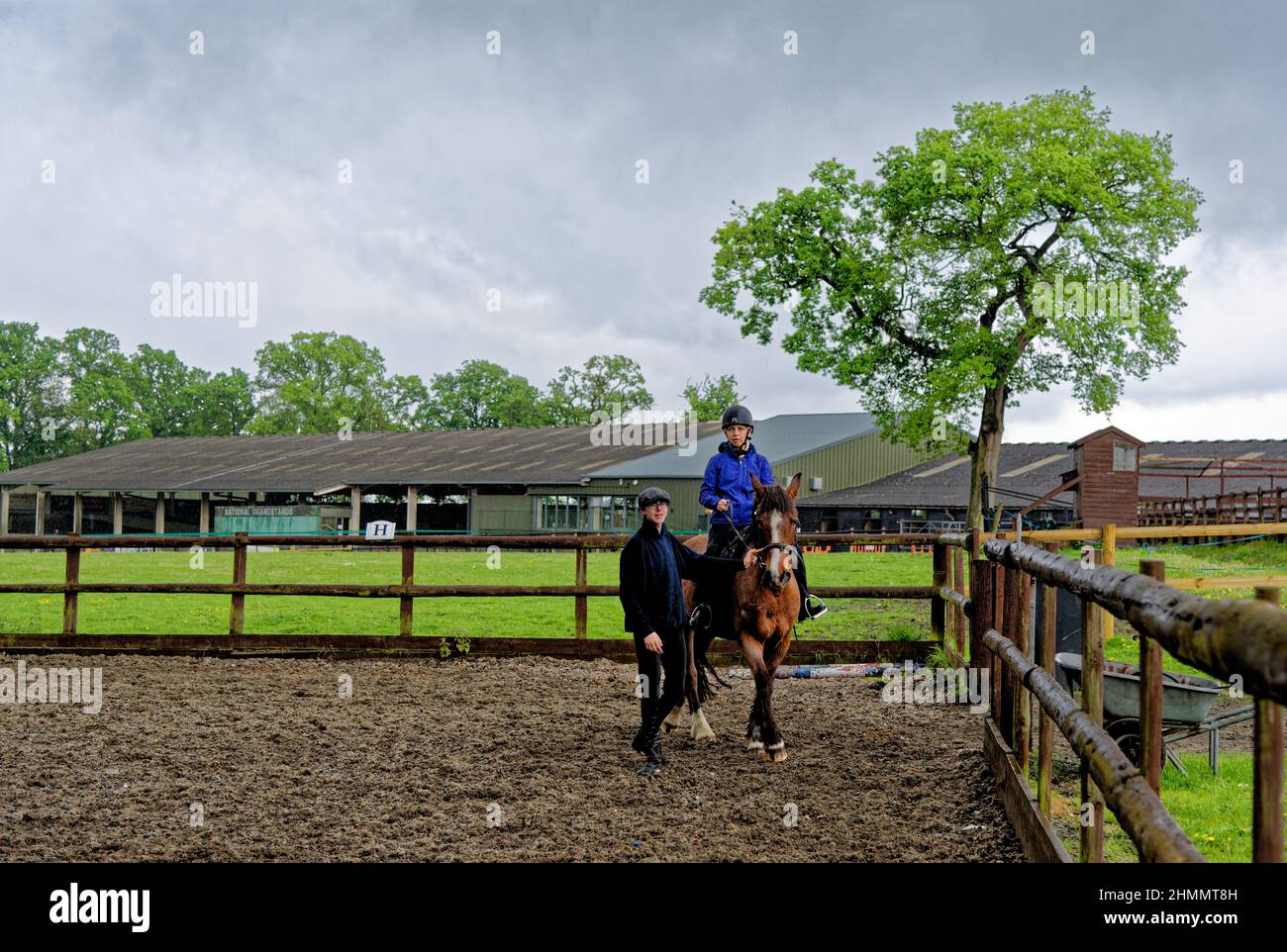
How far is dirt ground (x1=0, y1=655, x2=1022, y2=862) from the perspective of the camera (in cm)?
484

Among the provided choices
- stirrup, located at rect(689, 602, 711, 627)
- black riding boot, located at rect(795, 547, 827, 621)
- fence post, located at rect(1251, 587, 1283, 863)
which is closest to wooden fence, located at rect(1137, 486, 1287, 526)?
black riding boot, located at rect(795, 547, 827, 621)

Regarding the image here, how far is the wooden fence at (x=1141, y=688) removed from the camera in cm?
174

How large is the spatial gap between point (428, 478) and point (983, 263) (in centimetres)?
→ 2459

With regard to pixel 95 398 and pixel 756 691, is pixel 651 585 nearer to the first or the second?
pixel 756 691

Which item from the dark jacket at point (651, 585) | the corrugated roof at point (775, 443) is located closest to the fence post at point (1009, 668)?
the dark jacket at point (651, 585)

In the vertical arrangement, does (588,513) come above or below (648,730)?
above

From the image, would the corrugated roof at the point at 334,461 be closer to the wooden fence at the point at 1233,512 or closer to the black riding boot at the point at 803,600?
the wooden fence at the point at 1233,512

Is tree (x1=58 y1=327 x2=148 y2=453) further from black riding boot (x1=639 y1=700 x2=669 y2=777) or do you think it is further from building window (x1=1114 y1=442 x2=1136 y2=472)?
black riding boot (x1=639 y1=700 x2=669 y2=777)

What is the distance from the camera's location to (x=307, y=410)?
81000 mm

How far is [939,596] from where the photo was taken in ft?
34.9

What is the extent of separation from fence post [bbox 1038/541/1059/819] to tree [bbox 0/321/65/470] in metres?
82.8

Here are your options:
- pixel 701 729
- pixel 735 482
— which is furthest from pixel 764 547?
pixel 701 729

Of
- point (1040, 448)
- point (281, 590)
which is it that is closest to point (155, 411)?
point (1040, 448)
